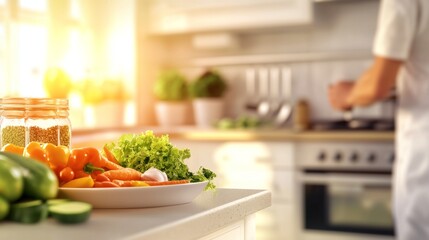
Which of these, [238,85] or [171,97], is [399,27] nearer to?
[238,85]

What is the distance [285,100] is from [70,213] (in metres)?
3.70

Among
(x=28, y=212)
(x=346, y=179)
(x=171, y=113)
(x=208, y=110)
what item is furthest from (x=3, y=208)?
(x=171, y=113)

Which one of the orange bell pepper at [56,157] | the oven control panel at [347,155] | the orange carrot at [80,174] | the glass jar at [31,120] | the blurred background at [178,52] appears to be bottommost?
the oven control panel at [347,155]

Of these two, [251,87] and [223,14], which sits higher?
[223,14]

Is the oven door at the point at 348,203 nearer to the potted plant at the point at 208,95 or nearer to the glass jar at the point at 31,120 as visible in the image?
the potted plant at the point at 208,95

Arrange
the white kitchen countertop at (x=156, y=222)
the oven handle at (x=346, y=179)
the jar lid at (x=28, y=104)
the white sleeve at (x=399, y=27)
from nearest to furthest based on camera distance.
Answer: the white kitchen countertop at (x=156, y=222), the jar lid at (x=28, y=104), the white sleeve at (x=399, y=27), the oven handle at (x=346, y=179)

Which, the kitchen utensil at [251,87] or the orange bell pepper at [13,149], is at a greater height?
the kitchen utensil at [251,87]

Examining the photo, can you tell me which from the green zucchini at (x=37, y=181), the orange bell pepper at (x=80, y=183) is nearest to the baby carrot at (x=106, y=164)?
the orange bell pepper at (x=80, y=183)

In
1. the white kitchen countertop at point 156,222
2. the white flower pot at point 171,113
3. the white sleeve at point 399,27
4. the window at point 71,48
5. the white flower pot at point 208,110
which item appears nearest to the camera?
the white kitchen countertop at point 156,222

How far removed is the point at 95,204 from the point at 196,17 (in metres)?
3.39

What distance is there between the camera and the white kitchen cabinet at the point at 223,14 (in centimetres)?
424

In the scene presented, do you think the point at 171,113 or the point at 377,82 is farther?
the point at 171,113

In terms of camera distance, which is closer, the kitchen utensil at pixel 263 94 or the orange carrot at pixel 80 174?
the orange carrot at pixel 80 174

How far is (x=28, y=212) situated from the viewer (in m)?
1.08
